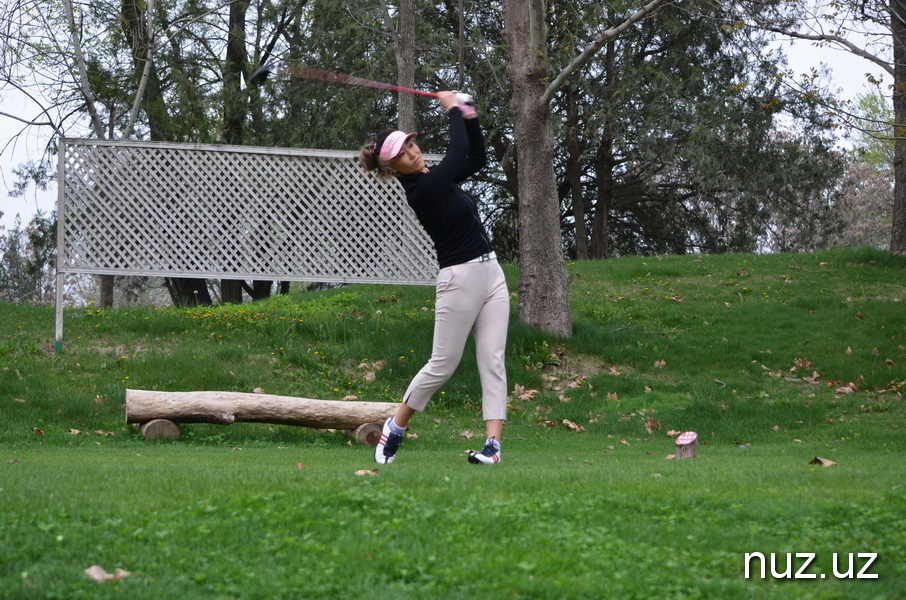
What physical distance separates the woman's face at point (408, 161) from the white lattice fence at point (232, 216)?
5962 mm

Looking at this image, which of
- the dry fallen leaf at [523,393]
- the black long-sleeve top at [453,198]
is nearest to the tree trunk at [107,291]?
the dry fallen leaf at [523,393]

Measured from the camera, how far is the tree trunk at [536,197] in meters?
11.8

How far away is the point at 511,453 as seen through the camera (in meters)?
7.55

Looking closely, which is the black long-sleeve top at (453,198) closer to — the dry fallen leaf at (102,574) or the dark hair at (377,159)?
the dark hair at (377,159)

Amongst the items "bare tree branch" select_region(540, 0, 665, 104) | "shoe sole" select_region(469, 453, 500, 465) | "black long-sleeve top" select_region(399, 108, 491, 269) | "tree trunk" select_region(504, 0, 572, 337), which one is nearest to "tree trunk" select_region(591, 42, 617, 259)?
"tree trunk" select_region(504, 0, 572, 337)

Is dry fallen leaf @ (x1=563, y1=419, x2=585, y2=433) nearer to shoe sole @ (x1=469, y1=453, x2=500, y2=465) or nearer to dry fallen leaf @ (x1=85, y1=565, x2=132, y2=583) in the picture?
shoe sole @ (x1=469, y1=453, x2=500, y2=465)

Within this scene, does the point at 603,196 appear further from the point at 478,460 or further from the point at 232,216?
the point at 478,460

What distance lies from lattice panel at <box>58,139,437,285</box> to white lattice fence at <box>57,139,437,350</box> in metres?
0.01

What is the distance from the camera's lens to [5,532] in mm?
3662

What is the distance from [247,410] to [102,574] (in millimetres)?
4883

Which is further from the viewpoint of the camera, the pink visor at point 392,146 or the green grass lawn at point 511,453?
the pink visor at point 392,146

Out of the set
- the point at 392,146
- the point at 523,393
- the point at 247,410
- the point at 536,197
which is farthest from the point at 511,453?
the point at 536,197

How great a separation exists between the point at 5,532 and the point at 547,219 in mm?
8901

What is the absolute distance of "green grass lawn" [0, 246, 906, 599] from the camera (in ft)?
10.9
